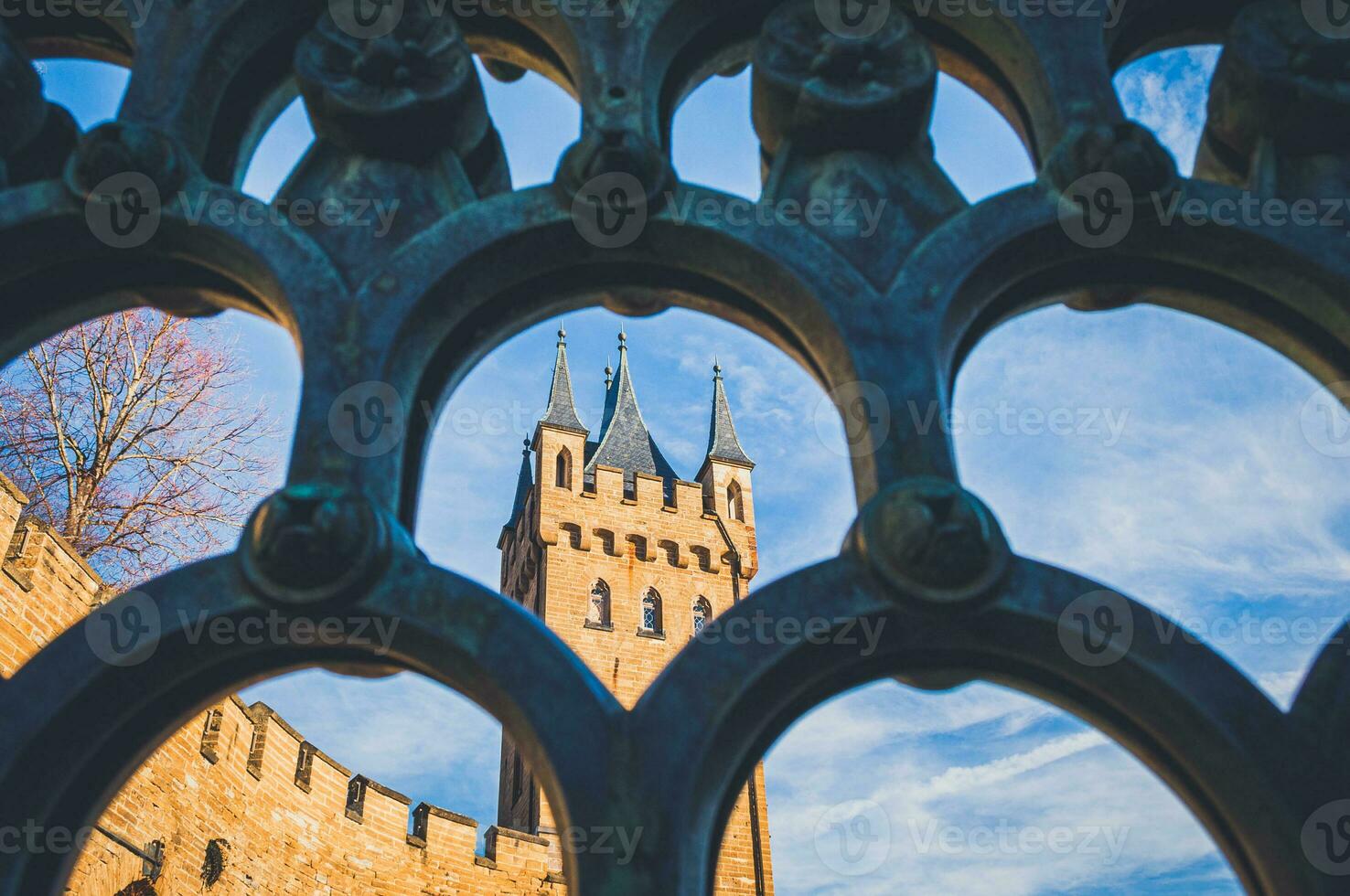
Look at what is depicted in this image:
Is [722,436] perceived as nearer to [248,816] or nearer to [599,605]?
[599,605]

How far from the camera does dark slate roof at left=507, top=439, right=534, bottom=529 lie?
3781 centimetres

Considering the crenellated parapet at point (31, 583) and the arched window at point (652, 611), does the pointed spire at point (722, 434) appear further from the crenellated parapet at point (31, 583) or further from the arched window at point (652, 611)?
the crenellated parapet at point (31, 583)

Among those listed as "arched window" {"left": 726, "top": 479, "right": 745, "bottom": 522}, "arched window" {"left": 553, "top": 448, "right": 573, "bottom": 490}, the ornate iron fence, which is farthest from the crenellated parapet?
"arched window" {"left": 726, "top": 479, "right": 745, "bottom": 522}

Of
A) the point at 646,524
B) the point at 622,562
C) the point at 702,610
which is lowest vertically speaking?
the point at 702,610

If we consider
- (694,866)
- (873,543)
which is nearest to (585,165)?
(873,543)

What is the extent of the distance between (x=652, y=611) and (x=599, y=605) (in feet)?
5.12

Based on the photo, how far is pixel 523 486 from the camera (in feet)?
127

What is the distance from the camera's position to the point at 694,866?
189 cm

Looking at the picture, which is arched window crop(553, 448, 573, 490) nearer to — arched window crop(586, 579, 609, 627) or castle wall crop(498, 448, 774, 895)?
castle wall crop(498, 448, 774, 895)

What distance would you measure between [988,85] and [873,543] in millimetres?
1578

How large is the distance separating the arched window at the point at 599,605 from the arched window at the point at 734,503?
5218 mm

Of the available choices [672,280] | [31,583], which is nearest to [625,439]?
[31,583]

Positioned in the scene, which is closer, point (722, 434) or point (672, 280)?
point (672, 280)

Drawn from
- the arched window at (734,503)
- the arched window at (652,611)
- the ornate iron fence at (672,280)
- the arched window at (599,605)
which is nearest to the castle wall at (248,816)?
the ornate iron fence at (672,280)
